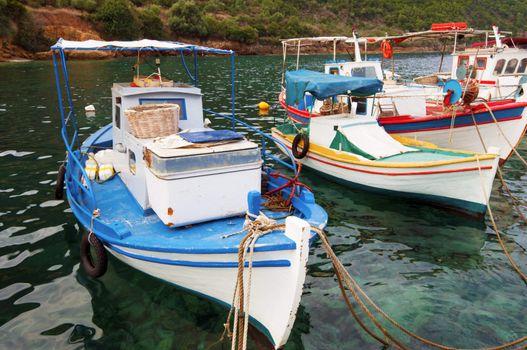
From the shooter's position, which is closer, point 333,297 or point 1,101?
point 333,297

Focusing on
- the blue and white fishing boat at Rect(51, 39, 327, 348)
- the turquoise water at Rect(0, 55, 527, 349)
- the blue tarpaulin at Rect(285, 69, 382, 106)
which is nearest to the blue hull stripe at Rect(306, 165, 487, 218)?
the turquoise water at Rect(0, 55, 527, 349)

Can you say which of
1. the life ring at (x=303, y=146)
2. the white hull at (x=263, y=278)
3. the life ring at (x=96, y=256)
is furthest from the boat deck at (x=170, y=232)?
the life ring at (x=303, y=146)

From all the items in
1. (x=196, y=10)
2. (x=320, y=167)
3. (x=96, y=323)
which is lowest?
(x=96, y=323)

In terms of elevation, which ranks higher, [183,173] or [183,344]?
[183,173]

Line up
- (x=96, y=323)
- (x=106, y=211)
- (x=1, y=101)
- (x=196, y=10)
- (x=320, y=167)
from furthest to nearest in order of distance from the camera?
(x=196, y=10)
(x=1, y=101)
(x=320, y=167)
(x=106, y=211)
(x=96, y=323)

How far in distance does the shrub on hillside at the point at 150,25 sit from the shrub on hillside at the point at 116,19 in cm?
327

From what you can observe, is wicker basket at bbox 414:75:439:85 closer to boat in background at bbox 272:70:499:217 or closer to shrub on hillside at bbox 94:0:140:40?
boat in background at bbox 272:70:499:217

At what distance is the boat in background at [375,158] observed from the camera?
31.0 ft

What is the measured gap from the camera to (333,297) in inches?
271

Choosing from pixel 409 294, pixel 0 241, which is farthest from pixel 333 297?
pixel 0 241

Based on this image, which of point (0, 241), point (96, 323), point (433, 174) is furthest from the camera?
point (433, 174)

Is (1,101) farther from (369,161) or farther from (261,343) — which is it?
(261,343)

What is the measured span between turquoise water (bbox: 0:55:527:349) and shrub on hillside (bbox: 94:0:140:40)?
60.0 meters

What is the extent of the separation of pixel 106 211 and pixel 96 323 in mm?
2131
